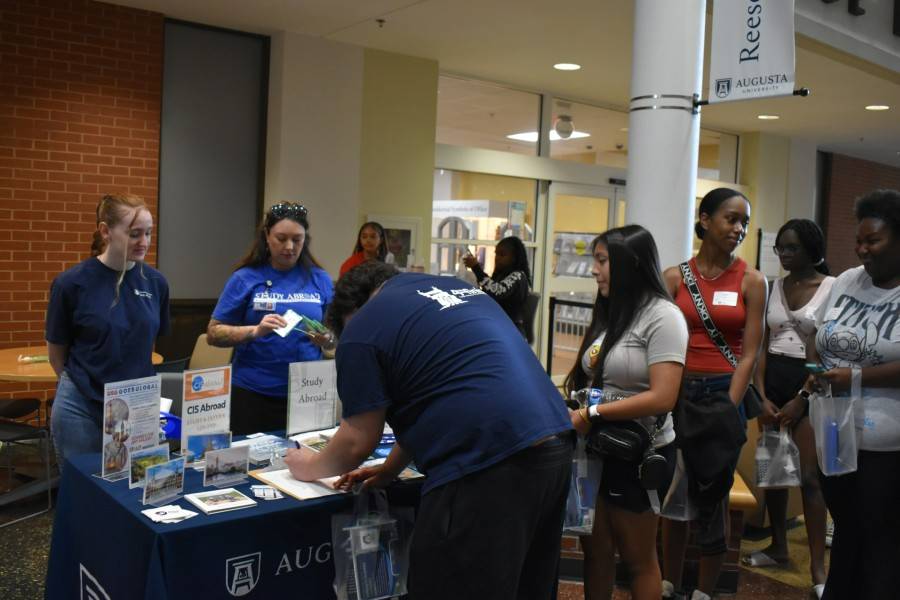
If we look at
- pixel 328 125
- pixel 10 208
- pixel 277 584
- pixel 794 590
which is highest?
pixel 328 125

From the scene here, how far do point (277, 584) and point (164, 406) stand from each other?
0.91 meters

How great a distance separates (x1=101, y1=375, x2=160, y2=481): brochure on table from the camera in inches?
82.7

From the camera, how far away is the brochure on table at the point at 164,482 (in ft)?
6.50

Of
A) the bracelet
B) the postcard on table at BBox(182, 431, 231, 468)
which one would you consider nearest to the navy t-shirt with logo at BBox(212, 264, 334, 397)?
the postcard on table at BBox(182, 431, 231, 468)

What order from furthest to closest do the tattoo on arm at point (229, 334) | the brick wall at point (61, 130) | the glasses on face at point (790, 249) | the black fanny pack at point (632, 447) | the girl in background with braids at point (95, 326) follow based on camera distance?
1. the brick wall at point (61, 130)
2. the glasses on face at point (790, 249)
3. the tattoo on arm at point (229, 334)
4. the girl in background with braids at point (95, 326)
5. the black fanny pack at point (632, 447)

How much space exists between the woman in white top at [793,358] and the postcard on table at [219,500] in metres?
2.37

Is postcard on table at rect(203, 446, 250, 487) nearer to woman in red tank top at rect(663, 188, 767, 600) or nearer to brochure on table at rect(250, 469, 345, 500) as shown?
brochure on table at rect(250, 469, 345, 500)

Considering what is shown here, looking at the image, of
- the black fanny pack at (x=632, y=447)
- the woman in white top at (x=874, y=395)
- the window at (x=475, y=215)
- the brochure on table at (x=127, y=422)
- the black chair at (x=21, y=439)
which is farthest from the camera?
the window at (x=475, y=215)

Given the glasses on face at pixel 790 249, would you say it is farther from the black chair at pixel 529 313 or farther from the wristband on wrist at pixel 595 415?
the black chair at pixel 529 313

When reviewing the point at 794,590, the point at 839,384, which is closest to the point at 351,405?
the point at 839,384

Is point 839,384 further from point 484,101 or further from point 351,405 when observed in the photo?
point 484,101

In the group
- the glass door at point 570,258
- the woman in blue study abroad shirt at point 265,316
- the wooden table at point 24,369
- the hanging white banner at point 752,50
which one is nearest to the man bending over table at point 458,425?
the woman in blue study abroad shirt at point 265,316

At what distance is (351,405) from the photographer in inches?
72.6

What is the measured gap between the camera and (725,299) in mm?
2994
